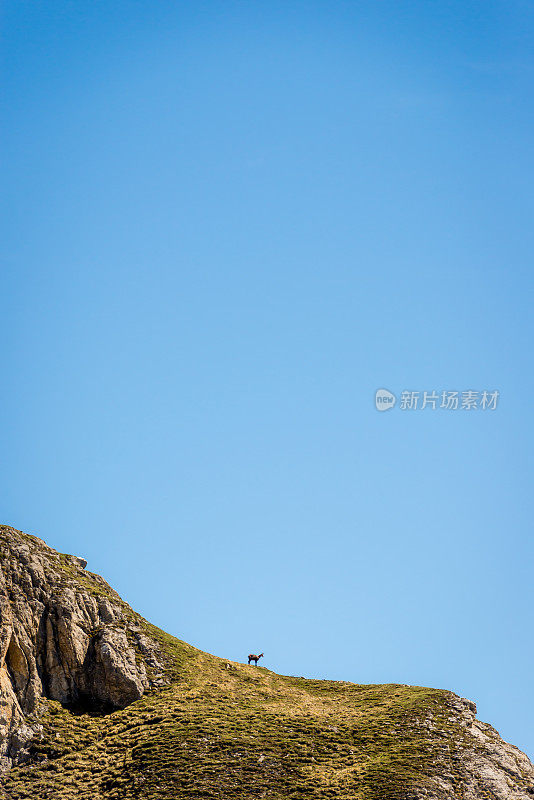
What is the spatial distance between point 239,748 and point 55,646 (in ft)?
80.0

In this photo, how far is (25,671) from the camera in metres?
76.4

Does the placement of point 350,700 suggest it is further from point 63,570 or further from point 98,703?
point 63,570

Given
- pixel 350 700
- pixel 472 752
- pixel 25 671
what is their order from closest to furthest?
1. pixel 472 752
2. pixel 25 671
3. pixel 350 700

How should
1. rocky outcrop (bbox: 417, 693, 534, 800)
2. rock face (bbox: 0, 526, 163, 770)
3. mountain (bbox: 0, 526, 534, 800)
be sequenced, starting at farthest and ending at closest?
1. rock face (bbox: 0, 526, 163, 770)
2. mountain (bbox: 0, 526, 534, 800)
3. rocky outcrop (bbox: 417, 693, 534, 800)

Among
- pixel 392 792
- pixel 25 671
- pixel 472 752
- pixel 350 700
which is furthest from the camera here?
pixel 350 700

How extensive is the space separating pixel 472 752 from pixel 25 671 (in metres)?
46.9

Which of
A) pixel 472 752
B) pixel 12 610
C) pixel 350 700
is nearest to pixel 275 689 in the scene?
pixel 350 700

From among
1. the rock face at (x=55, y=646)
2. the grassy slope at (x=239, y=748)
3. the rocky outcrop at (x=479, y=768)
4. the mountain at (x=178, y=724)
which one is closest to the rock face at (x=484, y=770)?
the rocky outcrop at (x=479, y=768)

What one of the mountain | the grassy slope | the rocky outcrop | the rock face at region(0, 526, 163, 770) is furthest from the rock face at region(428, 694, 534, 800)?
the rock face at region(0, 526, 163, 770)

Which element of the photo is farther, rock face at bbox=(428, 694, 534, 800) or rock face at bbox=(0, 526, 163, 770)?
rock face at bbox=(0, 526, 163, 770)

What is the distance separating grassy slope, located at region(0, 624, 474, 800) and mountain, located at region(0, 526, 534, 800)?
0.14 m

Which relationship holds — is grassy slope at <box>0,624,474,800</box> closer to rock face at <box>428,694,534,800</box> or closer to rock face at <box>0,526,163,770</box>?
rock face at <box>428,694,534,800</box>

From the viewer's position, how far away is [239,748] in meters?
71.0

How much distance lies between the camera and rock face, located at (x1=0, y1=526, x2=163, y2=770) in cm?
7488
